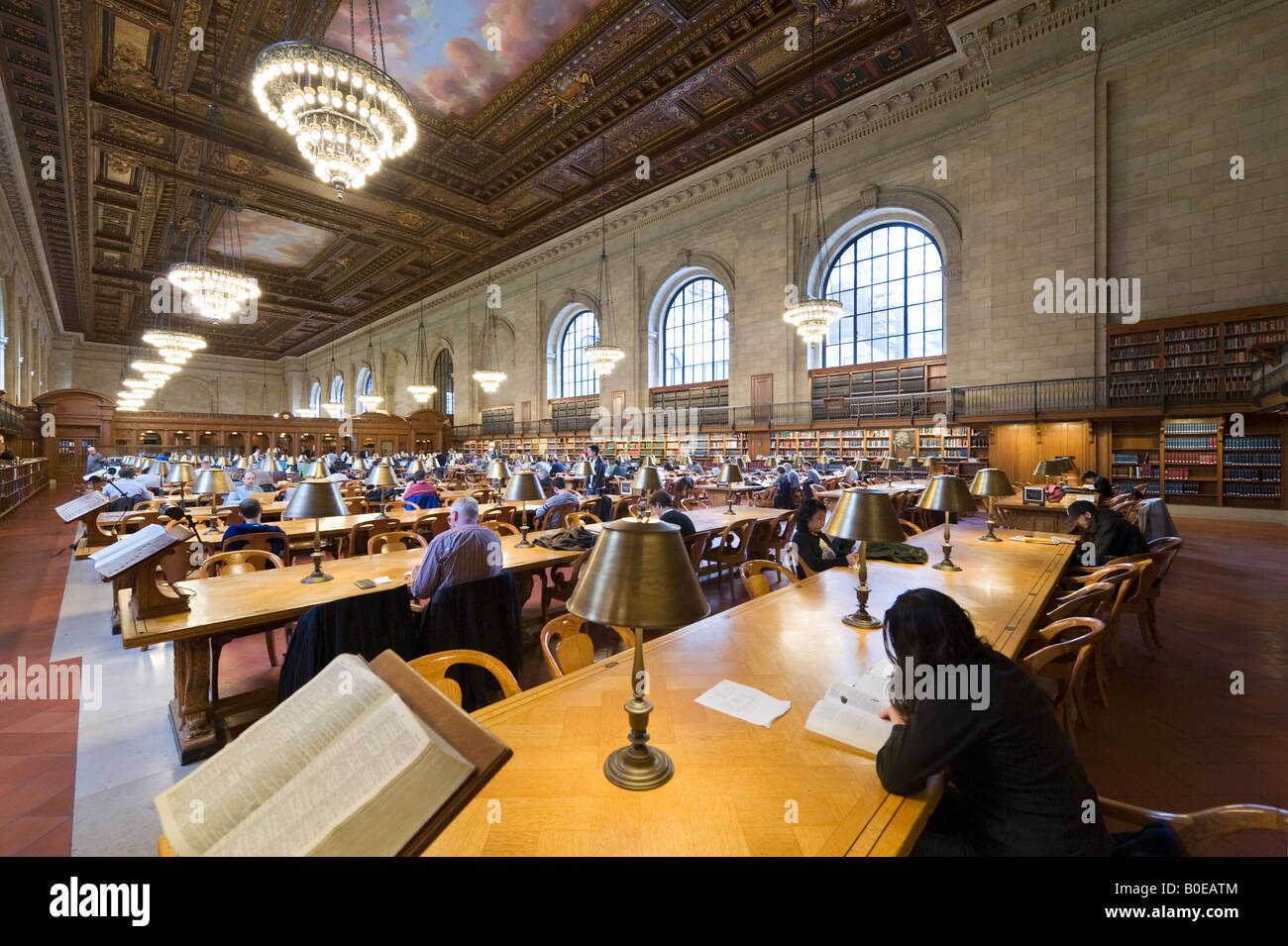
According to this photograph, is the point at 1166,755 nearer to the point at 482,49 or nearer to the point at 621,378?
the point at 482,49

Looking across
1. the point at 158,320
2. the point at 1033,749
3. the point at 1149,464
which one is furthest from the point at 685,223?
the point at 158,320

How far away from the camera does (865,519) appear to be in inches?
84.6

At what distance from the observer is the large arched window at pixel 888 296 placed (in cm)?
1234

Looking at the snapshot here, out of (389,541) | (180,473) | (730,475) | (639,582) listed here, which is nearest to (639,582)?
(639,582)

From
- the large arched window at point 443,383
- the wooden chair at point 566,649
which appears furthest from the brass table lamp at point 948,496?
the large arched window at point 443,383

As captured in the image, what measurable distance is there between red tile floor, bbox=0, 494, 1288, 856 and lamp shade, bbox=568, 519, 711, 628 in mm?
2422

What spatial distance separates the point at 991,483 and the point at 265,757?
4.40m

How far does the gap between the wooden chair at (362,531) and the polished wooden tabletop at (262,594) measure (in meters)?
1.80

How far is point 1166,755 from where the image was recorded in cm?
252

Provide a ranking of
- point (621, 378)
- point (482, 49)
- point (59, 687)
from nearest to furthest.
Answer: point (59, 687) → point (482, 49) → point (621, 378)

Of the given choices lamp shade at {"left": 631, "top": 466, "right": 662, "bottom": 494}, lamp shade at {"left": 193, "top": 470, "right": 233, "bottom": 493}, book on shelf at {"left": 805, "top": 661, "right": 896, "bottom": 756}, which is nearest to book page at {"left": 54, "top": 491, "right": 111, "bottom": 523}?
lamp shade at {"left": 193, "top": 470, "right": 233, "bottom": 493}

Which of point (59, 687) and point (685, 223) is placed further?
point (685, 223)

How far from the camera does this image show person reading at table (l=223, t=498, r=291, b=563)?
416 centimetres

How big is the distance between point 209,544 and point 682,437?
1269 cm
